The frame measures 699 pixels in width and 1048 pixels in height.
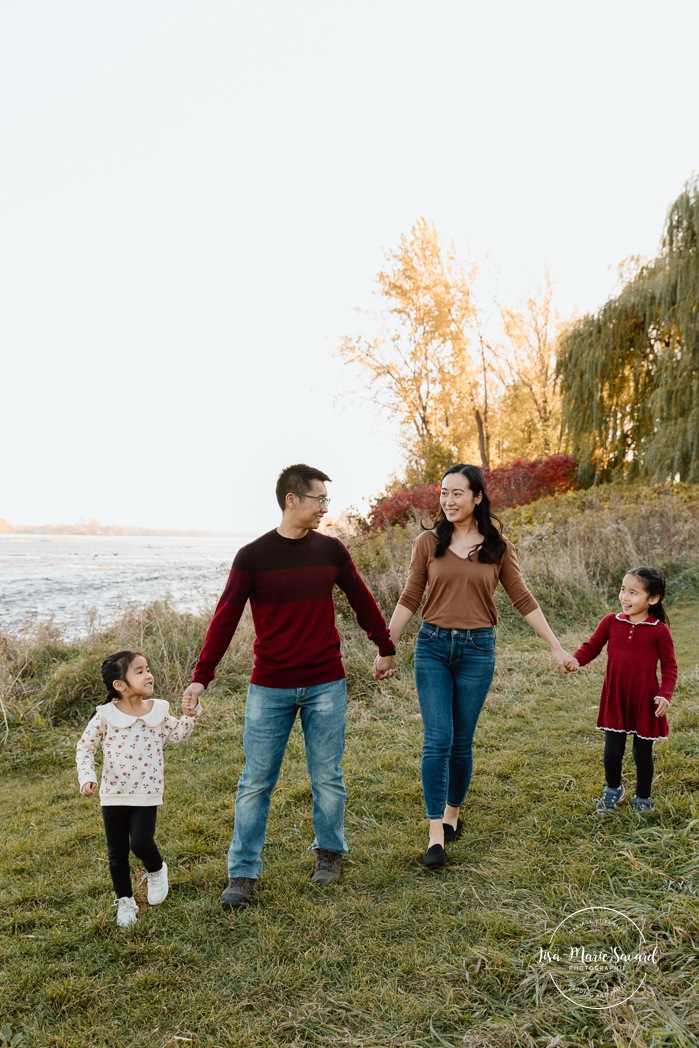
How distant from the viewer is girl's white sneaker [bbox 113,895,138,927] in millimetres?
3322

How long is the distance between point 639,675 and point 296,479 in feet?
6.80

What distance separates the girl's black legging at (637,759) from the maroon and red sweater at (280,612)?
1.60 m

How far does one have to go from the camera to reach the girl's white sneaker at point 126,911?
332 centimetres

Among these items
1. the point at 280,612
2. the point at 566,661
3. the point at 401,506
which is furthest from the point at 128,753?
the point at 401,506

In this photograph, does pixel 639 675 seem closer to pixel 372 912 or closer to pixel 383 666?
pixel 383 666

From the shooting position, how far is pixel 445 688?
3.72 meters

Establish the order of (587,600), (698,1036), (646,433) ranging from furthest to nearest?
(646,433)
(587,600)
(698,1036)

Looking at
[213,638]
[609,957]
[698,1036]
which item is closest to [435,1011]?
[609,957]

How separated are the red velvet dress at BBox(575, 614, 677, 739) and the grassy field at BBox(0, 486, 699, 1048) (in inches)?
17.6

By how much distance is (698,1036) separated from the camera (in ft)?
7.33

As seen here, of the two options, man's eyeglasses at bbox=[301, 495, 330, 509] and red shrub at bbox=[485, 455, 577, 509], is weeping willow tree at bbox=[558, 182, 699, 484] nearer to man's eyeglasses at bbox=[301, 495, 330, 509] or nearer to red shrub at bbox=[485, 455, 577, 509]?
red shrub at bbox=[485, 455, 577, 509]

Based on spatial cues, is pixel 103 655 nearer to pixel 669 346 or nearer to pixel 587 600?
pixel 587 600

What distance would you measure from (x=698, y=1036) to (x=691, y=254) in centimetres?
1511

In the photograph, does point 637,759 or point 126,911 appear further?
point 637,759
